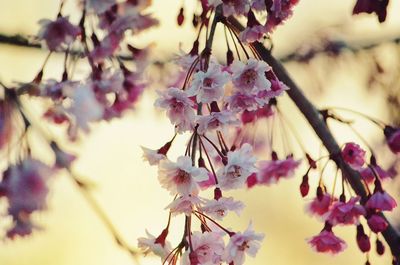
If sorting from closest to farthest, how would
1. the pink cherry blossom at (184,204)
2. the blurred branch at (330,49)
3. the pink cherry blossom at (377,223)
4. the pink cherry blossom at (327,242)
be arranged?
the pink cherry blossom at (184,204) → the pink cherry blossom at (377,223) → the pink cherry blossom at (327,242) → the blurred branch at (330,49)

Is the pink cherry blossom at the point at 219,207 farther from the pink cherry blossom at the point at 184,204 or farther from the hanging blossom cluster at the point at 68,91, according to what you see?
the hanging blossom cluster at the point at 68,91

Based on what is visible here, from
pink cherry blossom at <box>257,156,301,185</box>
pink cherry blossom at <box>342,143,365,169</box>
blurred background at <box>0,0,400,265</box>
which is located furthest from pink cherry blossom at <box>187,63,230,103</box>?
pink cherry blossom at <box>257,156,301,185</box>

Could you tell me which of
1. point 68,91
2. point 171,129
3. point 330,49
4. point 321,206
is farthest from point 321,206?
point 330,49

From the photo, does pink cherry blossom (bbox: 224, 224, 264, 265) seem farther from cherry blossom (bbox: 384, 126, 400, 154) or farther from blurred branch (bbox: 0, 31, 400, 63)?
Result: blurred branch (bbox: 0, 31, 400, 63)

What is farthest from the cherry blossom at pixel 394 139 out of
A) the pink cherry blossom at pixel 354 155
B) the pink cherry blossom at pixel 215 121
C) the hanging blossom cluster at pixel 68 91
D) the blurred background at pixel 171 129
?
the hanging blossom cluster at pixel 68 91

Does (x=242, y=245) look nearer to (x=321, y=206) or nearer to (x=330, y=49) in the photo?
(x=321, y=206)
